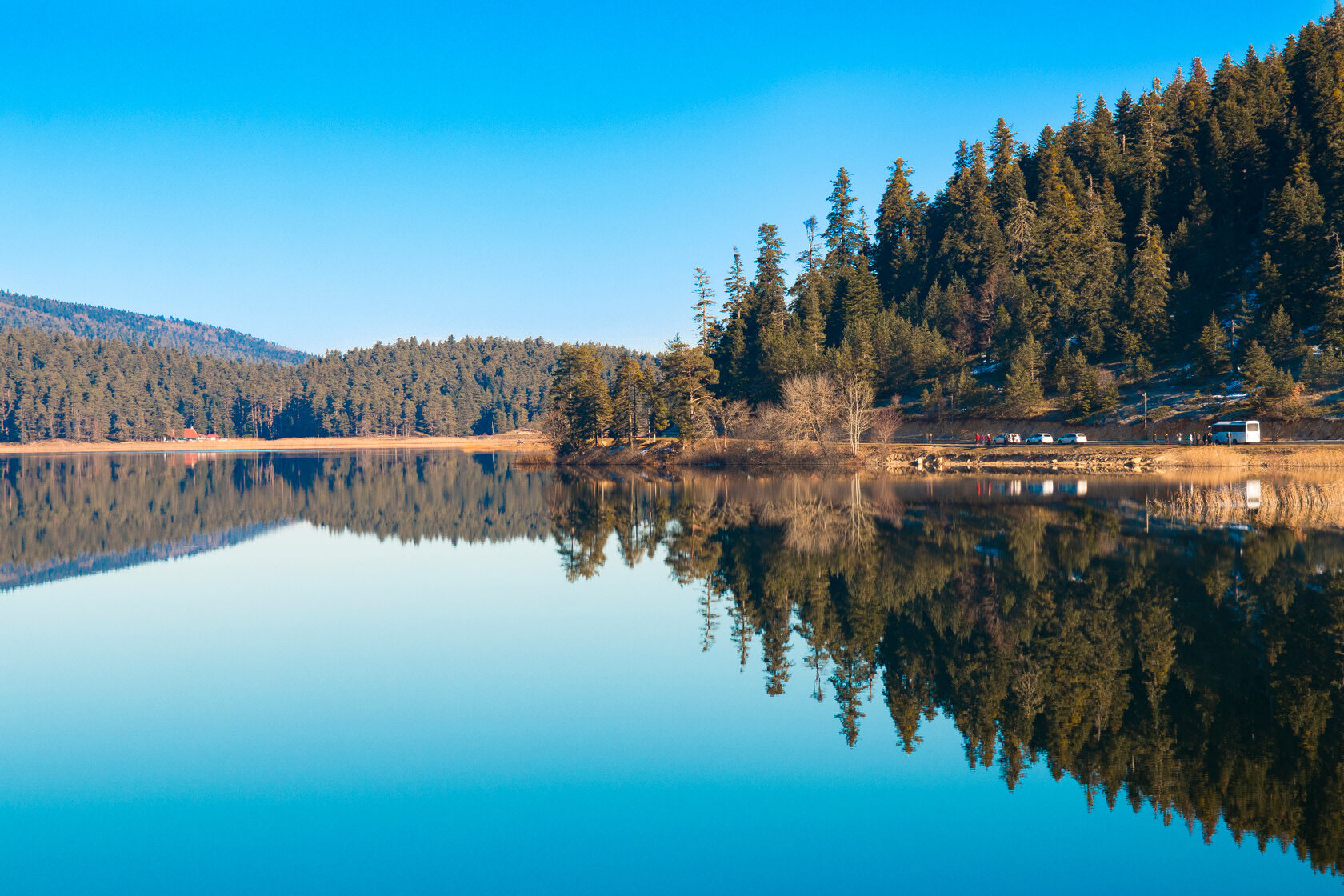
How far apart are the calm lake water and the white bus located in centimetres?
4499

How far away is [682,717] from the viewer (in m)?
14.0

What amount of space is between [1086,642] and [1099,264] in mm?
94724

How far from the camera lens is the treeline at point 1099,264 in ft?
280

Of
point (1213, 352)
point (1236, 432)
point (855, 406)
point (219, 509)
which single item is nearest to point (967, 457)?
point (855, 406)

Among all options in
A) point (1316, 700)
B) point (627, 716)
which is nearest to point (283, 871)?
point (627, 716)

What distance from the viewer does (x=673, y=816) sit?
34.2 ft

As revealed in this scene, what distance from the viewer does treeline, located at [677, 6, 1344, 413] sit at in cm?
8531

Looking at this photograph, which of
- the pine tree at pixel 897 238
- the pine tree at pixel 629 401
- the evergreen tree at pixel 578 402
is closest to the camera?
the evergreen tree at pixel 578 402

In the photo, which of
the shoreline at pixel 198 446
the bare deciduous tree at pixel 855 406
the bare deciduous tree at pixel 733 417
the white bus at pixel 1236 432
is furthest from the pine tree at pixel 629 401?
the shoreline at pixel 198 446

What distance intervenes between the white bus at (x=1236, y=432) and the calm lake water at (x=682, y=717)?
4499 cm

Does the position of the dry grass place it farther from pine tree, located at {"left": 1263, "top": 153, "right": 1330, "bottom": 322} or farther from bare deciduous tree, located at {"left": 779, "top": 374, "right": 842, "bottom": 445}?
pine tree, located at {"left": 1263, "top": 153, "right": 1330, "bottom": 322}

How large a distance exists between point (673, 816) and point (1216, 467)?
69362 millimetres

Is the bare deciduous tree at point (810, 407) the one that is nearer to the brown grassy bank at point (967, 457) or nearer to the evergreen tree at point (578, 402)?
the brown grassy bank at point (967, 457)

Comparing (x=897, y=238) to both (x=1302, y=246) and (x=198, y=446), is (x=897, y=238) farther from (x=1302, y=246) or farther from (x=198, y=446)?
(x=198, y=446)
